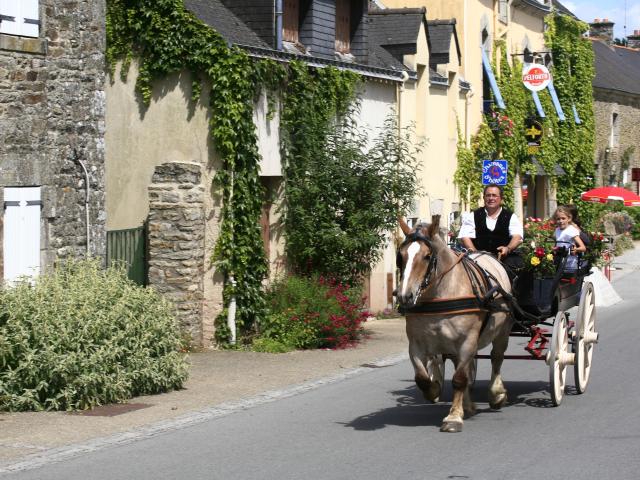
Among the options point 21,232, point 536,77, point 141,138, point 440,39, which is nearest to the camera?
point 21,232

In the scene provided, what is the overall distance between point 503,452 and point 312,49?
41.5 ft

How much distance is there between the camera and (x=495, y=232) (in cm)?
1257

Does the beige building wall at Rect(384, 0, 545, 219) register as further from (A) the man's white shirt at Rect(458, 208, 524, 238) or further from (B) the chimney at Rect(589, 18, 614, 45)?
(B) the chimney at Rect(589, 18, 614, 45)

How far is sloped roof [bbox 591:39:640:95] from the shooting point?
51219mm

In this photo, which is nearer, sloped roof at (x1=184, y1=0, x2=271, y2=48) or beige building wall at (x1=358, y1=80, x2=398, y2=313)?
sloped roof at (x1=184, y1=0, x2=271, y2=48)

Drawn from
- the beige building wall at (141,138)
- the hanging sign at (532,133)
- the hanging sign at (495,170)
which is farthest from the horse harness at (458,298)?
the hanging sign at (532,133)

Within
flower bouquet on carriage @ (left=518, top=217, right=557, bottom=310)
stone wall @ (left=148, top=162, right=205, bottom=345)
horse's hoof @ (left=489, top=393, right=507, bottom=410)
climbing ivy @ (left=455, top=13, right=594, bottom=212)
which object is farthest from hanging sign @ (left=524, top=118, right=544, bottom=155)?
horse's hoof @ (left=489, top=393, right=507, bottom=410)

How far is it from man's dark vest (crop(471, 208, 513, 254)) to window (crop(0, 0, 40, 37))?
6383 millimetres

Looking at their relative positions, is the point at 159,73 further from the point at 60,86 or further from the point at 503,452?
the point at 503,452

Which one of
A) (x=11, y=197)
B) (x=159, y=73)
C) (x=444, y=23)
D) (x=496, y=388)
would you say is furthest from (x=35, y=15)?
(x=444, y=23)

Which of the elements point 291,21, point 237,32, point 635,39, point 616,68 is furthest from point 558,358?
point 635,39

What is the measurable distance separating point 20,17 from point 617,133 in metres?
41.2

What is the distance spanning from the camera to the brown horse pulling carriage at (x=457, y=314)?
10445 millimetres

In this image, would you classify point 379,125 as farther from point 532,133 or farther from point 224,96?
point 532,133
